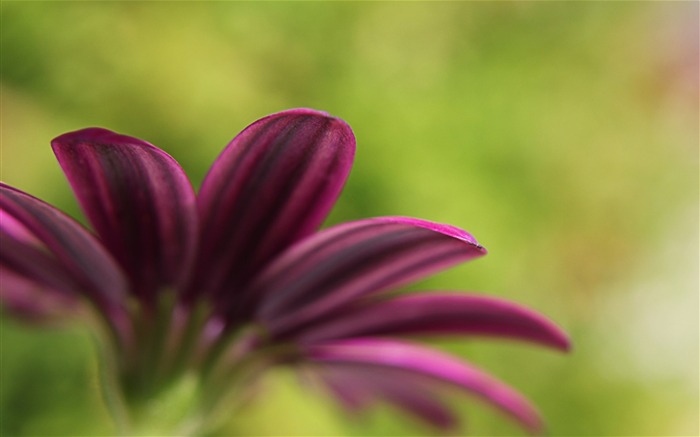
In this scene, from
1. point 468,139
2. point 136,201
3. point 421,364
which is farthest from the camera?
point 468,139

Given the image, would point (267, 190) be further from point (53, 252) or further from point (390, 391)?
point (390, 391)

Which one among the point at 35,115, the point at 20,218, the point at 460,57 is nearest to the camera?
the point at 20,218

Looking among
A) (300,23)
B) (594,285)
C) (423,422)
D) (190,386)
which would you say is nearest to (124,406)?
(190,386)

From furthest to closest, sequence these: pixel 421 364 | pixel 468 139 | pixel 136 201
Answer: pixel 468 139
pixel 421 364
pixel 136 201

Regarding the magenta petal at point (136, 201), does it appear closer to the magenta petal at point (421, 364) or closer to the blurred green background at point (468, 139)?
the magenta petal at point (421, 364)

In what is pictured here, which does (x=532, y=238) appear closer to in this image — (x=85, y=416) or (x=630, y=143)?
(x=630, y=143)

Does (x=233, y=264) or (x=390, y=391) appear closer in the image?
(x=233, y=264)

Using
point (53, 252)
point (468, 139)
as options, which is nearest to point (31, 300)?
point (53, 252)

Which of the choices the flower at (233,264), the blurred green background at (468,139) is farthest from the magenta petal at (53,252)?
the blurred green background at (468,139)
